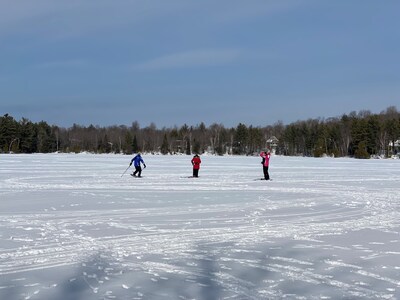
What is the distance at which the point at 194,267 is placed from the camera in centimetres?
587

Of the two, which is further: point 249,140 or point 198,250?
point 249,140

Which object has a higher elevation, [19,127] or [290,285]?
[19,127]

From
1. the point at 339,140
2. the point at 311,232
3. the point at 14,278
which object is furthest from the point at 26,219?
the point at 339,140

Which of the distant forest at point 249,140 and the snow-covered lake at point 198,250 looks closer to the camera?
the snow-covered lake at point 198,250

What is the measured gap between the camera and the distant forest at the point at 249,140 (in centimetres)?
8831

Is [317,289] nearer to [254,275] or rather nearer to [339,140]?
[254,275]

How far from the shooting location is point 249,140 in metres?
115

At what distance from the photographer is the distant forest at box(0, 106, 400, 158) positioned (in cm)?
8831

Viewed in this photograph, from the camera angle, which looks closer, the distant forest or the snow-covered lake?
the snow-covered lake

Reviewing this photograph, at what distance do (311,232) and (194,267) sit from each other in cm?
320

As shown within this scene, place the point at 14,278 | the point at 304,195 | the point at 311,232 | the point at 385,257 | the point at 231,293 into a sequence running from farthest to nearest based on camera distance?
the point at 304,195 → the point at 311,232 → the point at 385,257 → the point at 14,278 → the point at 231,293

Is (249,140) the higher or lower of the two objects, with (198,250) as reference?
higher

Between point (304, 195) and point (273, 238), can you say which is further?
point (304, 195)

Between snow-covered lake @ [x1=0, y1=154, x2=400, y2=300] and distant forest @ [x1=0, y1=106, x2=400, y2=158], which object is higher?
distant forest @ [x1=0, y1=106, x2=400, y2=158]
